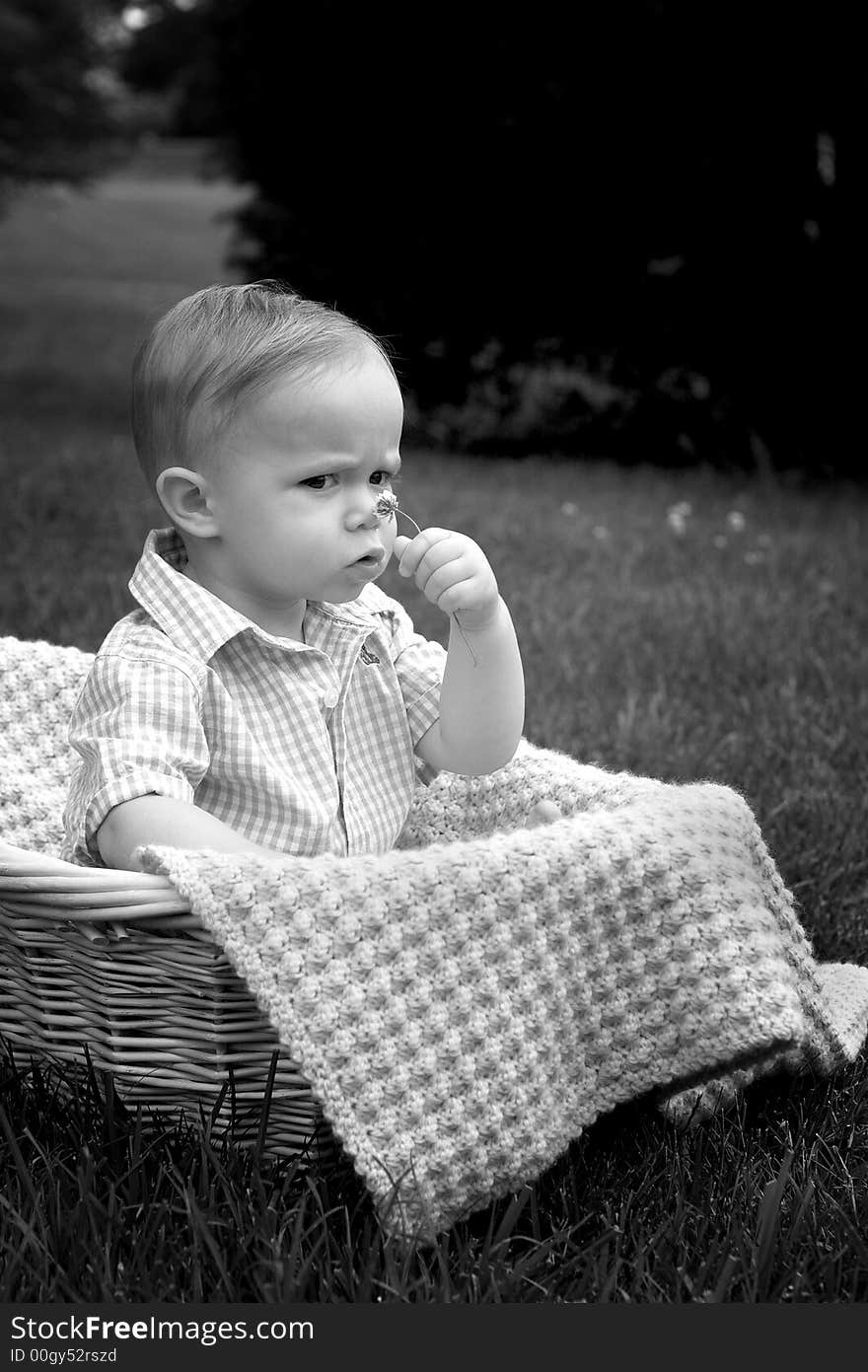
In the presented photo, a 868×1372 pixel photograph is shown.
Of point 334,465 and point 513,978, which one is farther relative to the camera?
point 334,465

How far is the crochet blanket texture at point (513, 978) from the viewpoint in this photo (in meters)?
1.26

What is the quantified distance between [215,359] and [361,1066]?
74 centimetres

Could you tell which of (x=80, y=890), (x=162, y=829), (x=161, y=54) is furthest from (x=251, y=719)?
(x=161, y=54)

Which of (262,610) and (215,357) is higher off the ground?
(215,357)

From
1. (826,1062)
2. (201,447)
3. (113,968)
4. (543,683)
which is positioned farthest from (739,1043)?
(543,683)

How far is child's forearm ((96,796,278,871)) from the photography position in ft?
4.69

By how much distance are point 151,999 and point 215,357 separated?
0.66m

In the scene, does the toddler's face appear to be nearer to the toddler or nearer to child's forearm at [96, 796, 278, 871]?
the toddler

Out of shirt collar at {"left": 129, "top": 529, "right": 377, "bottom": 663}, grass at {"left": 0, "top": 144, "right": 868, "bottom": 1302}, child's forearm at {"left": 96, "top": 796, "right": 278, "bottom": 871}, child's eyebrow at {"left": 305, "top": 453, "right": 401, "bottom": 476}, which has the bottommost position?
grass at {"left": 0, "top": 144, "right": 868, "bottom": 1302}

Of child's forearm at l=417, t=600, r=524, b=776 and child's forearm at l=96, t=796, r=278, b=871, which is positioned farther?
child's forearm at l=417, t=600, r=524, b=776

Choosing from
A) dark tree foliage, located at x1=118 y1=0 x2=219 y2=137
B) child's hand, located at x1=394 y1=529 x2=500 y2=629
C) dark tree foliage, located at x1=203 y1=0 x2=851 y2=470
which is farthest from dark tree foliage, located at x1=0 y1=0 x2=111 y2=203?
dark tree foliage, located at x1=118 y1=0 x2=219 y2=137

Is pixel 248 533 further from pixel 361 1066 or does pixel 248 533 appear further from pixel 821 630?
pixel 821 630

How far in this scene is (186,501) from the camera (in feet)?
5.22

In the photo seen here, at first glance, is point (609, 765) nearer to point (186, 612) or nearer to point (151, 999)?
point (186, 612)
